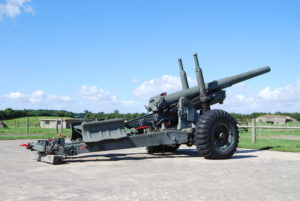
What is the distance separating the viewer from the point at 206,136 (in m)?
10.0

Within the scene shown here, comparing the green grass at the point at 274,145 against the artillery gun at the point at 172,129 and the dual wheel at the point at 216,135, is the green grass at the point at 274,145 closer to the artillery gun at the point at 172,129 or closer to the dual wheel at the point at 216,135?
the artillery gun at the point at 172,129

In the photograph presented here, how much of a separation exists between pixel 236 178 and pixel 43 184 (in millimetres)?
3765

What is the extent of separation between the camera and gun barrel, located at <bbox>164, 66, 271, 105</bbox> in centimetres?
1134

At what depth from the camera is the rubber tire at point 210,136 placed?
10070 mm

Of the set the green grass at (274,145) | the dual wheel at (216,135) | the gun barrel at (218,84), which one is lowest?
the green grass at (274,145)

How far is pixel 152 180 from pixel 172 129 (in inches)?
169

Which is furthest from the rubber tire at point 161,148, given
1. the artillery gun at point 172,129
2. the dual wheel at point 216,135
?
the dual wheel at point 216,135

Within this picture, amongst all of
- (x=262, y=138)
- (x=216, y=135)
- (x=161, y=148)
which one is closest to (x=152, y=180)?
(x=216, y=135)

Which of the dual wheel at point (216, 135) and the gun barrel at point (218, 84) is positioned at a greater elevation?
the gun barrel at point (218, 84)

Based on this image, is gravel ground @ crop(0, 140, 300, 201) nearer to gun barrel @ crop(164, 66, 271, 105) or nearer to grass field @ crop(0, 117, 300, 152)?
gun barrel @ crop(164, 66, 271, 105)

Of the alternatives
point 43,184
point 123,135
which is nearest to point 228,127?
point 123,135

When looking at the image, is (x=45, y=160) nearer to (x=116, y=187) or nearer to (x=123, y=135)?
(x=123, y=135)

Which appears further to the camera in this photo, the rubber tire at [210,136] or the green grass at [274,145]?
the green grass at [274,145]

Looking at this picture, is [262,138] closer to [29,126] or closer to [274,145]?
[274,145]
